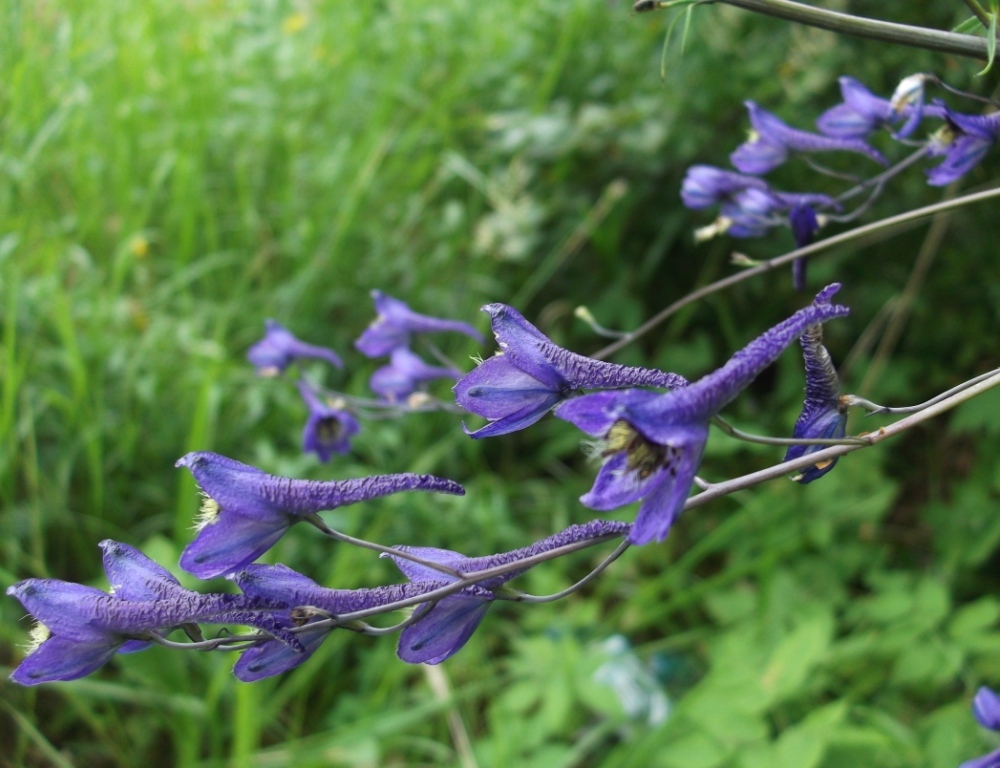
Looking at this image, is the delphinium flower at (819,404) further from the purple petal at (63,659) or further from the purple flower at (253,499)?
the purple petal at (63,659)

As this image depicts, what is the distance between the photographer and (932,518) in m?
1.69

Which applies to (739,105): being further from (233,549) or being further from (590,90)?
(233,549)

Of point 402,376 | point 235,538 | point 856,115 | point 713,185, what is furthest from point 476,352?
point 235,538

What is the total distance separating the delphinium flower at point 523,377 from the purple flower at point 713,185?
1.44ft

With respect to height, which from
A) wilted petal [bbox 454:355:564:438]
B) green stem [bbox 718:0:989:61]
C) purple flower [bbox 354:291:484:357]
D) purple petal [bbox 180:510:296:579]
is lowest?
purple flower [bbox 354:291:484:357]

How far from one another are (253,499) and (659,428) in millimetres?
221

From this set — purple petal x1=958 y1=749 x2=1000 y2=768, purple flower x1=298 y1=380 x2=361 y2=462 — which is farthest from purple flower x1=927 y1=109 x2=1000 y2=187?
purple flower x1=298 y1=380 x2=361 y2=462

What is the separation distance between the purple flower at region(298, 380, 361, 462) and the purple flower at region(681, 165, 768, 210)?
444 mm

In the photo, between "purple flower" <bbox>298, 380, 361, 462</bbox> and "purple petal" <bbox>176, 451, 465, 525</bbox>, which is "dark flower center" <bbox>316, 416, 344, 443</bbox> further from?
"purple petal" <bbox>176, 451, 465, 525</bbox>

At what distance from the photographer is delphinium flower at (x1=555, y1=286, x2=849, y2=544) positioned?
1.24 ft

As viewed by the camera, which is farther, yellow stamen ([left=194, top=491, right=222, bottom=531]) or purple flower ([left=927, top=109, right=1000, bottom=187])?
purple flower ([left=927, top=109, right=1000, bottom=187])

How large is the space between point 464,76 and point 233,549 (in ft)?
6.97

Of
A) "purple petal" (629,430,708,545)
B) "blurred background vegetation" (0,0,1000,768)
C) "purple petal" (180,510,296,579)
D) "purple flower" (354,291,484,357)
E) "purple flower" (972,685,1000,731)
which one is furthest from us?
"blurred background vegetation" (0,0,1000,768)

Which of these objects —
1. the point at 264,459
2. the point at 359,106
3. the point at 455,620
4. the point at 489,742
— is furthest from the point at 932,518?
the point at 359,106
